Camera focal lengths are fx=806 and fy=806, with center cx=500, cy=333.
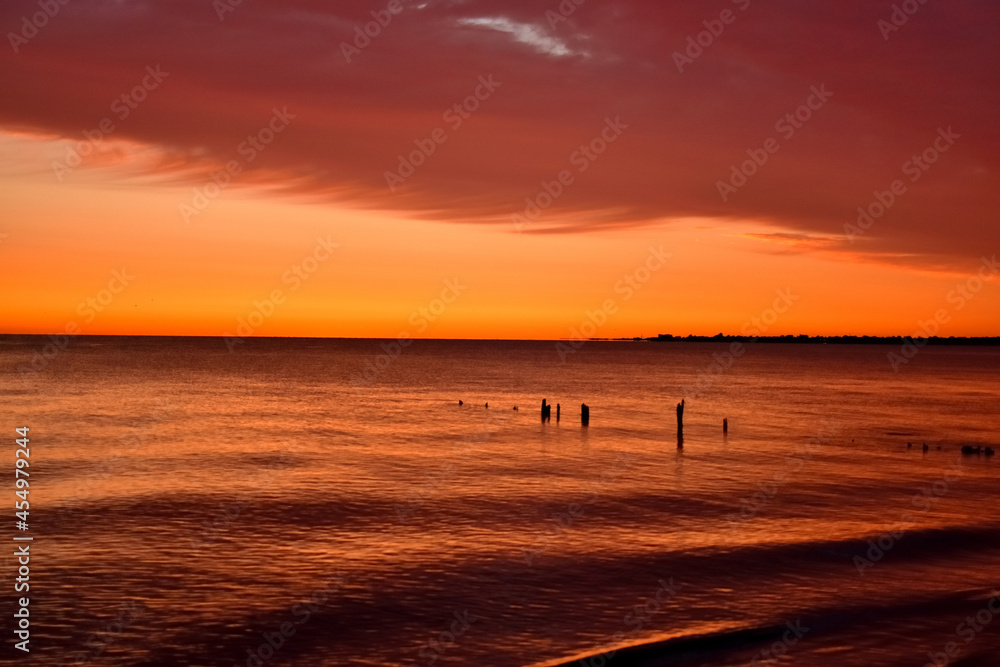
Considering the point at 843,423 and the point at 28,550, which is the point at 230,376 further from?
the point at 28,550

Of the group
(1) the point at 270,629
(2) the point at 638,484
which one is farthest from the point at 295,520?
(2) the point at 638,484

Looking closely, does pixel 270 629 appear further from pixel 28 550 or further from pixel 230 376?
pixel 230 376

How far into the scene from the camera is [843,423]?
209ft

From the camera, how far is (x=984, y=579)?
72.4 ft

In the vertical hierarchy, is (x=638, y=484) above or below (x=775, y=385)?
below

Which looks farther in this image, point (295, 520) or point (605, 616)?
point (295, 520)

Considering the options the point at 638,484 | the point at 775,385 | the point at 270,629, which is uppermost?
the point at 775,385

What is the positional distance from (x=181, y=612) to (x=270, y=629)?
2.51 m

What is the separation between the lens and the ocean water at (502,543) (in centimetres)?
1734

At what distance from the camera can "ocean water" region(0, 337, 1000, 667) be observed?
683 inches

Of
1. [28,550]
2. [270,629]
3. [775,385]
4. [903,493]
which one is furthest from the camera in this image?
[775,385]

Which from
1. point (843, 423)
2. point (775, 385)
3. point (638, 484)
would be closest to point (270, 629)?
point (638, 484)

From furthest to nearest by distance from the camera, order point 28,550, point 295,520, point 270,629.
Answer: point 295,520 < point 28,550 < point 270,629

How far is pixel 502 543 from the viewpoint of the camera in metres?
25.9
